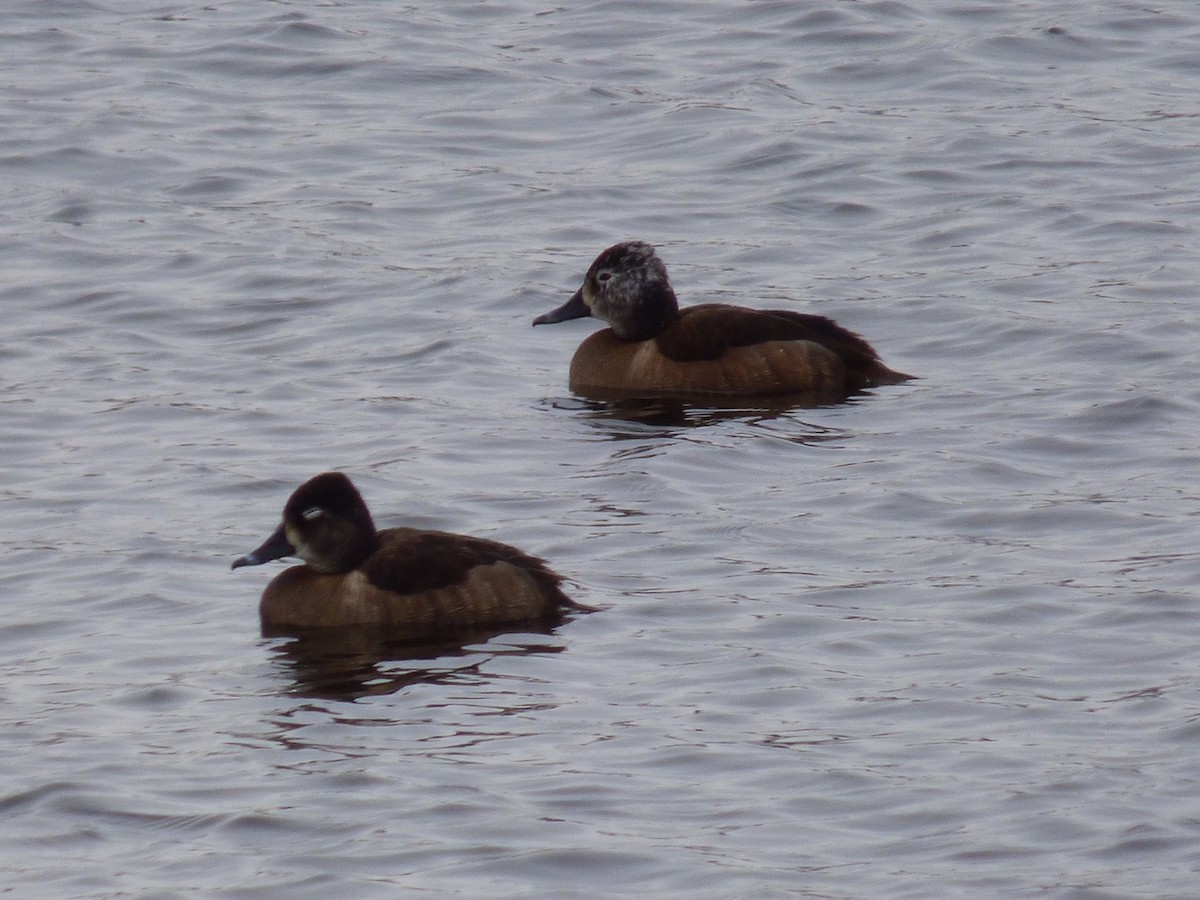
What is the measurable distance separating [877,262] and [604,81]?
5526mm

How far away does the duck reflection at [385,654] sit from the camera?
8.48 m

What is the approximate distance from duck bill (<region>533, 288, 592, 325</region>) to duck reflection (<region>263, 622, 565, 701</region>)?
4.95 meters

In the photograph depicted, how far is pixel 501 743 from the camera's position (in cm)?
772

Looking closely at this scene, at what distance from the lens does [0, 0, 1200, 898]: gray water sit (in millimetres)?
7098

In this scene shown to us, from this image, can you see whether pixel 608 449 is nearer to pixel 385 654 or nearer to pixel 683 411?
pixel 683 411

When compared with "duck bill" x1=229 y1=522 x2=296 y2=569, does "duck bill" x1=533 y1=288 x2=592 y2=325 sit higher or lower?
higher

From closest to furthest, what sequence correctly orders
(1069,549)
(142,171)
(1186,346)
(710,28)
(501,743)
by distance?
(501,743)
(1069,549)
(1186,346)
(142,171)
(710,28)

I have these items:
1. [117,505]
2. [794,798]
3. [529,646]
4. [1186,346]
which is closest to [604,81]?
[1186,346]

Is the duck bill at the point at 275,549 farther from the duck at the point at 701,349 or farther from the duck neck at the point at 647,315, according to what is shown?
the duck neck at the point at 647,315

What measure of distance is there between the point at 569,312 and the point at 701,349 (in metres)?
1.26

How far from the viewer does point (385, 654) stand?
8.87 meters

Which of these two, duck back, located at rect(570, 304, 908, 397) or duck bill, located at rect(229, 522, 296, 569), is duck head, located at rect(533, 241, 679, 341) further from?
duck bill, located at rect(229, 522, 296, 569)

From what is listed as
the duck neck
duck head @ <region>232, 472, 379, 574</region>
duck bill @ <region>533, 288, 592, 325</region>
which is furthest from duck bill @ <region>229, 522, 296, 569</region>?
duck bill @ <region>533, 288, 592, 325</region>

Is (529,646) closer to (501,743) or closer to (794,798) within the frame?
(501,743)
